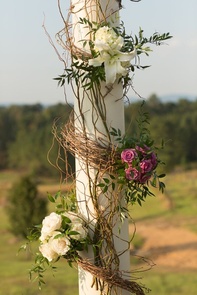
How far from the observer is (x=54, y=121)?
2.02m

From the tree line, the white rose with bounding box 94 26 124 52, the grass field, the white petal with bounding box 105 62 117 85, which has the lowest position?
the grass field

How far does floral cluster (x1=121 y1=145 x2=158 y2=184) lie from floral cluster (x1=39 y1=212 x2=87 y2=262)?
27 centimetres

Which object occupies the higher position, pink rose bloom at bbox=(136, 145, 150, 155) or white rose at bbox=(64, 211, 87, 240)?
pink rose bloom at bbox=(136, 145, 150, 155)

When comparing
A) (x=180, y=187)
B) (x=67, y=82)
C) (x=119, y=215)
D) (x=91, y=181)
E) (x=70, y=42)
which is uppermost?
(x=70, y=42)

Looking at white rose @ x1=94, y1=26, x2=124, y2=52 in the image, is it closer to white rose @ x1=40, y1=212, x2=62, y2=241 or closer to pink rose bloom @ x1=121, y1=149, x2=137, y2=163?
pink rose bloom @ x1=121, y1=149, x2=137, y2=163

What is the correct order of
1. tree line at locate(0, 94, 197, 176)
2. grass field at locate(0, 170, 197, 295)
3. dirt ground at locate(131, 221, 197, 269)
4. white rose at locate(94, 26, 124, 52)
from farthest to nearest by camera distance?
tree line at locate(0, 94, 197, 176) → dirt ground at locate(131, 221, 197, 269) → grass field at locate(0, 170, 197, 295) → white rose at locate(94, 26, 124, 52)

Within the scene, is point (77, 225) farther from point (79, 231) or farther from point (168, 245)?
point (168, 245)

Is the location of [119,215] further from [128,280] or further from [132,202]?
[128,280]

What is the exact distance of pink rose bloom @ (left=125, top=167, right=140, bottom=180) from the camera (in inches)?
73.9

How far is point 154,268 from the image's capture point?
5.98m

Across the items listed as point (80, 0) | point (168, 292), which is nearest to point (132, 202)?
point (80, 0)

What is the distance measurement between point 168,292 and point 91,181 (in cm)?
347

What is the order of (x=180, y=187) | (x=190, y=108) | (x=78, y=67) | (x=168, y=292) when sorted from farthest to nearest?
A: (x=190, y=108) → (x=180, y=187) → (x=168, y=292) → (x=78, y=67)

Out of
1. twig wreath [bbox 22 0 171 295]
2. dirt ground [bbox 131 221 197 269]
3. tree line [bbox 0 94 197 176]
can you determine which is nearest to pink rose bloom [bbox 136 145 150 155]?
twig wreath [bbox 22 0 171 295]
